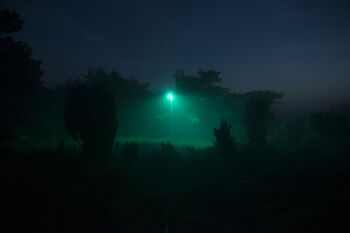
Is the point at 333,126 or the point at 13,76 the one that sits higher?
the point at 13,76

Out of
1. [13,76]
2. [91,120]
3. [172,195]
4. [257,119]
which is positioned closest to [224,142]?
[257,119]

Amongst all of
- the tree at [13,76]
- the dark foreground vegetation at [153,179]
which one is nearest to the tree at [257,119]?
the dark foreground vegetation at [153,179]

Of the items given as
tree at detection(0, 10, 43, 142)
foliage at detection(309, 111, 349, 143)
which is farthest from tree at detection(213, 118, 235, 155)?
tree at detection(0, 10, 43, 142)

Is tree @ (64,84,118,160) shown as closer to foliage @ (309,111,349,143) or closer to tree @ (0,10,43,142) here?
tree @ (0,10,43,142)

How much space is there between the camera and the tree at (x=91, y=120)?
15766mm

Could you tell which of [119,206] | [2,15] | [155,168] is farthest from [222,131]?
[2,15]

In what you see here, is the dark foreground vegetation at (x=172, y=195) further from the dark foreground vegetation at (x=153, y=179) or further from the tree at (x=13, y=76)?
the tree at (x=13, y=76)

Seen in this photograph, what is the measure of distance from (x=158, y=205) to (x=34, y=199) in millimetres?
5820

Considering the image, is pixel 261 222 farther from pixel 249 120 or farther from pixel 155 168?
pixel 249 120

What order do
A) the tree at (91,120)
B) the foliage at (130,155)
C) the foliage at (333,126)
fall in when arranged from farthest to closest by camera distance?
the foliage at (333,126)
the foliage at (130,155)
the tree at (91,120)

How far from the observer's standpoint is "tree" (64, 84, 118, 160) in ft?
51.7

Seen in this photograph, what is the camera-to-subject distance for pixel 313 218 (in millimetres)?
6688

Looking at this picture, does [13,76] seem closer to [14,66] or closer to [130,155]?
[14,66]

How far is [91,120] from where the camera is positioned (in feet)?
52.2
